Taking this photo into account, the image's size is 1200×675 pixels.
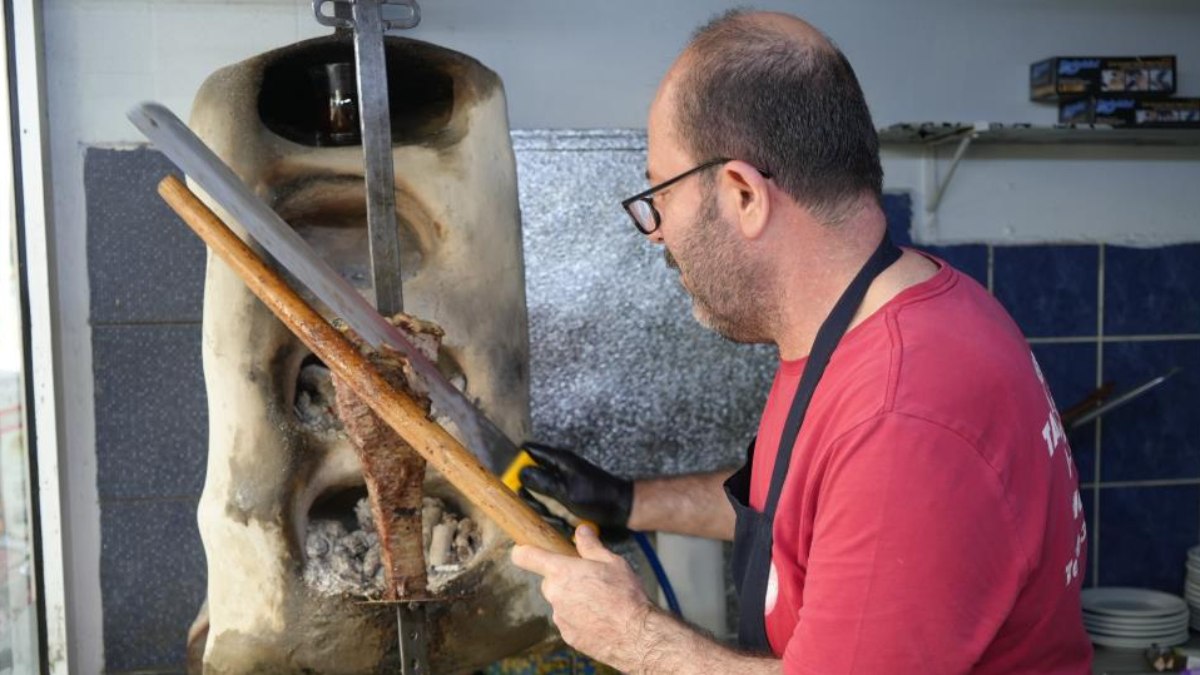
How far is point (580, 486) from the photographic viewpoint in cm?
169

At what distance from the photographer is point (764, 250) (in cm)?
116

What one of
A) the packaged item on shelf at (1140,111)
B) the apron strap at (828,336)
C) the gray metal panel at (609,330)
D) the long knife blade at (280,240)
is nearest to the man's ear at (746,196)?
the apron strap at (828,336)

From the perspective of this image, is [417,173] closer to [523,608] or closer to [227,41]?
[523,608]

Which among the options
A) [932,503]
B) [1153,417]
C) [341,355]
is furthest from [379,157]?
[1153,417]

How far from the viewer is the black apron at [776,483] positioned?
1132mm

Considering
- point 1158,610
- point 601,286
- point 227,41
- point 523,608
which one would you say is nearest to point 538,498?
point 523,608

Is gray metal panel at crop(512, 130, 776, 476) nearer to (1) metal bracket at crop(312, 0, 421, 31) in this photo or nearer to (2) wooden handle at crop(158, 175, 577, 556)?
(1) metal bracket at crop(312, 0, 421, 31)

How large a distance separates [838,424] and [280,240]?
2.59ft

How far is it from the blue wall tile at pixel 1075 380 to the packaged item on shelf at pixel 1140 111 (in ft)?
1.96

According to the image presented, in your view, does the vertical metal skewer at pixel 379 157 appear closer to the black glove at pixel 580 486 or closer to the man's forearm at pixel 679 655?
the black glove at pixel 580 486

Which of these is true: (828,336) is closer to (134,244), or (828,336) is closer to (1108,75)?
(134,244)

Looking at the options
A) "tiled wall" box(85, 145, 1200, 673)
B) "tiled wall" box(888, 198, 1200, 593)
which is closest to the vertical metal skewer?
"tiled wall" box(85, 145, 1200, 673)

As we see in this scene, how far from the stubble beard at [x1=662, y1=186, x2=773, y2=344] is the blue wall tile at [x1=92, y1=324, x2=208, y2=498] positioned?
1546 mm

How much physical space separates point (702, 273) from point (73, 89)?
5.87 ft
